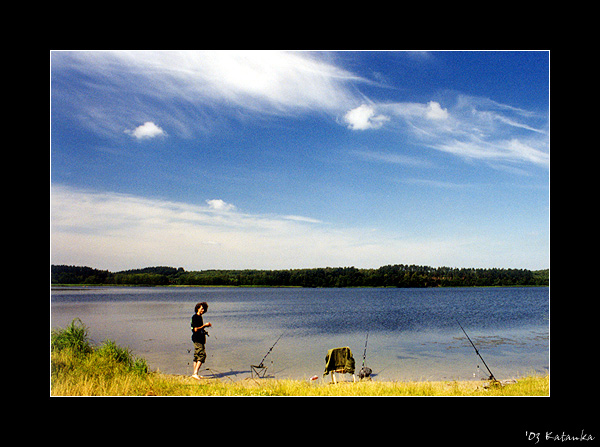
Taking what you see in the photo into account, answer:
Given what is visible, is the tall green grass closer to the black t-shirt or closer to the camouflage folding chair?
the black t-shirt

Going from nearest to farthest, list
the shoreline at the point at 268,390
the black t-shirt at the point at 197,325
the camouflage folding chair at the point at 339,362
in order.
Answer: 1. the shoreline at the point at 268,390
2. the black t-shirt at the point at 197,325
3. the camouflage folding chair at the point at 339,362

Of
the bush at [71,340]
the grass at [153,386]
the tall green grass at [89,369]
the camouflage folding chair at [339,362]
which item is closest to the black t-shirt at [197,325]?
the grass at [153,386]

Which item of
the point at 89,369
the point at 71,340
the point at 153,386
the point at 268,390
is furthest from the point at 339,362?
the point at 71,340

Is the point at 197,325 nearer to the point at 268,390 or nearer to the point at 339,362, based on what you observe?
the point at 268,390

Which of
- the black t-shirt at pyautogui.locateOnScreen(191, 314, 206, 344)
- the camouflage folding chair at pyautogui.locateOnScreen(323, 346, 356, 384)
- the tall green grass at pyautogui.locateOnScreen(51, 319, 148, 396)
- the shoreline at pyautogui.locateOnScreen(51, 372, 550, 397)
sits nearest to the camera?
the shoreline at pyautogui.locateOnScreen(51, 372, 550, 397)

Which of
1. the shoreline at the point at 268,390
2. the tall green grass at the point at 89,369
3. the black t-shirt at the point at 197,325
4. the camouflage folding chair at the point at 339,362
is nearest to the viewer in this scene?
the shoreline at the point at 268,390

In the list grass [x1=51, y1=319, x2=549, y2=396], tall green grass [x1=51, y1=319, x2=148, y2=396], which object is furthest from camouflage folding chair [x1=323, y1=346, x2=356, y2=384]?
tall green grass [x1=51, y1=319, x2=148, y2=396]

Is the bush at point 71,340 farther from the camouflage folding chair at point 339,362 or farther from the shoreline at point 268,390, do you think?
the camouflage folding chair at point 339,362

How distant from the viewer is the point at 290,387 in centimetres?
673

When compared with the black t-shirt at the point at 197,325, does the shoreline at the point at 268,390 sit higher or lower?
lower

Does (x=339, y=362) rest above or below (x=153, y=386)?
below

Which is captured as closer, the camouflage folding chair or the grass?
the grass
